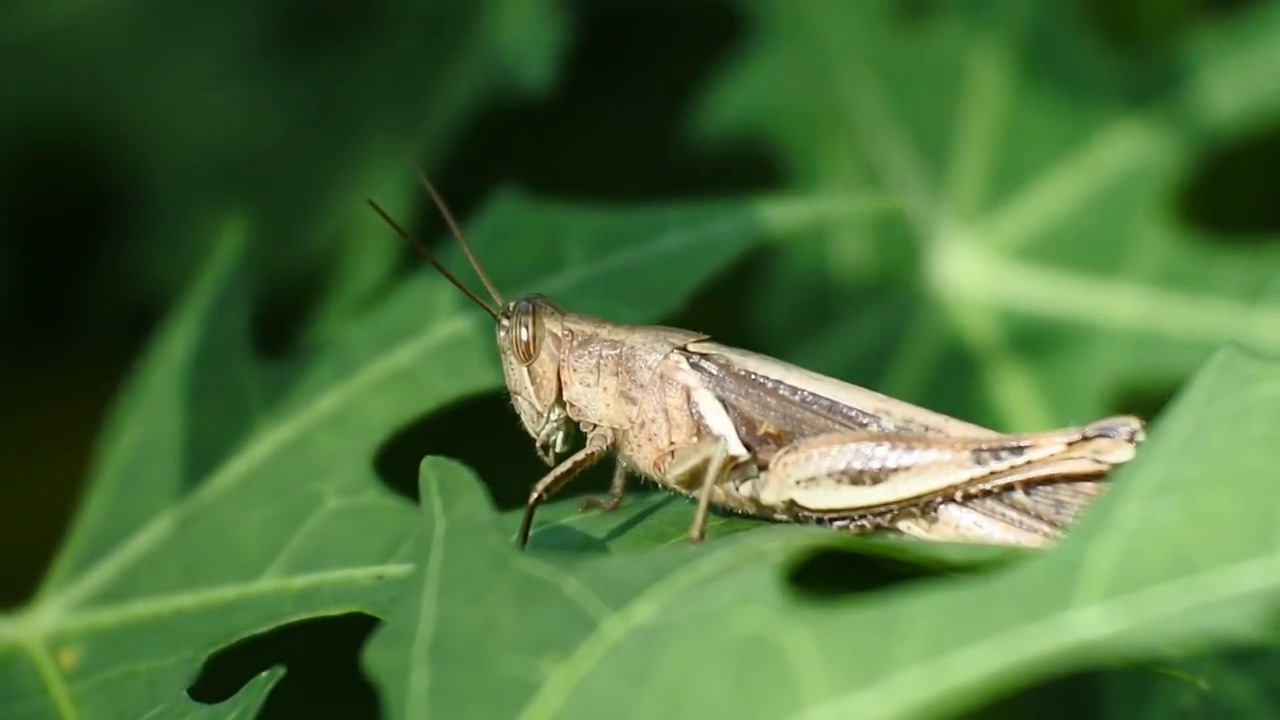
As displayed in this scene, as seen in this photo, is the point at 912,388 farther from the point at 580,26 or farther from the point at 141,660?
the point at 141,660

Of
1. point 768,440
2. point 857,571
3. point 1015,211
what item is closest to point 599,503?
point 768,440

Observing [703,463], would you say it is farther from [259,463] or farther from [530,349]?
[259,463]

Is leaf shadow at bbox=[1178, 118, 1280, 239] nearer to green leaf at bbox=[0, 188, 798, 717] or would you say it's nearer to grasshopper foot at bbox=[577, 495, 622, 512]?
green leaf at bbox=[0, 188, 798, 717]

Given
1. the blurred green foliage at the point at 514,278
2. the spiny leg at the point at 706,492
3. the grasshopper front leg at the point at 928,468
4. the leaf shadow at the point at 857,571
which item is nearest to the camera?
the leaf shadow at the point at 857,571

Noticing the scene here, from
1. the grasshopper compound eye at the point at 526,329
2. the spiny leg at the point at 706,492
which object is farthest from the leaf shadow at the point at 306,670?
the spiny leg at the point at 706,492

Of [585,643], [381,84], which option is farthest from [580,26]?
[585,643]

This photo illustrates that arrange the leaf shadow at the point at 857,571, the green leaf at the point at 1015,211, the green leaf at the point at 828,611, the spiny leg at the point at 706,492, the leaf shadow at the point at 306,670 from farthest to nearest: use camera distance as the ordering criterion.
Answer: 1. the green leaf at the point at 1015,211
2. the leaf shadow at the point at 306,670
3. the spiny leg at the point at 706,492
4. the leaf shadow at the point at 857,571
5. the green leaf at the point at 828,611

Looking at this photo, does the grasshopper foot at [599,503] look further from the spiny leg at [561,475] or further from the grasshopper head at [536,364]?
the grasshopper head at [536,364]
